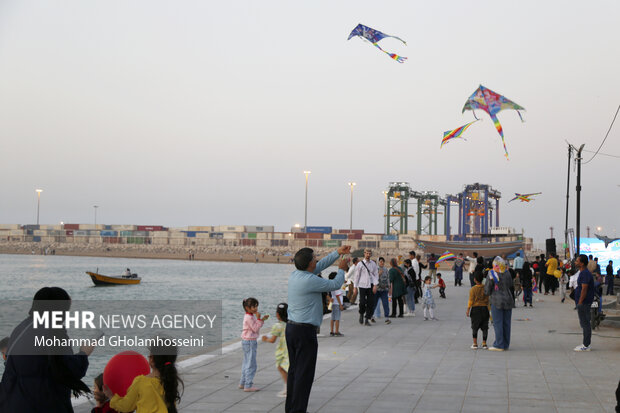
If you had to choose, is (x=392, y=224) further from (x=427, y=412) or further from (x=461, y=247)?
(x=427, y=412)

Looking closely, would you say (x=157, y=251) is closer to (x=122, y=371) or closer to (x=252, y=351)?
(x=252, y=351)

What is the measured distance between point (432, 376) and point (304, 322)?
12.0ft

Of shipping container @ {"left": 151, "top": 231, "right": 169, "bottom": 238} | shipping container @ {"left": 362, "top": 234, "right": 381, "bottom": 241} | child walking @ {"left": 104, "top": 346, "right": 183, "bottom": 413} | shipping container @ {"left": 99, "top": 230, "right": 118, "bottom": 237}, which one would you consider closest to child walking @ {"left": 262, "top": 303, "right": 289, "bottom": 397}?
child walking @ {"left": 104, "top": 346, "right": 183, "bottom": 413}

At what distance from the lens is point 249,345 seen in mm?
8703

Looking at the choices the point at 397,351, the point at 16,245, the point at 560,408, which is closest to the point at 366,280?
the point at 397,351

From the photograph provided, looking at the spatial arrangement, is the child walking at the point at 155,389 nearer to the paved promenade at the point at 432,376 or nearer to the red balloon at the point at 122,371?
the red balloon at the point at 122,371

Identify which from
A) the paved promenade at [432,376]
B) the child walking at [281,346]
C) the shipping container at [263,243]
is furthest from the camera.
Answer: the shipping container at [263,243]

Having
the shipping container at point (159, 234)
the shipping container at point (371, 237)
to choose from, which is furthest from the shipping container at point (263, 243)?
the shipping container at point (371, 237)

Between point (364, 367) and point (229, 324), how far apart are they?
1715cm

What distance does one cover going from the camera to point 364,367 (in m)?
10.4

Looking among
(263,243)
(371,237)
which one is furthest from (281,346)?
(263,243)

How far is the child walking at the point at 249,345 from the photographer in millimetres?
8547

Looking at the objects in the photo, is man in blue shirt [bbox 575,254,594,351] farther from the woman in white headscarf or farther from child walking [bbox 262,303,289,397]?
child walking [bbox 262,303,289,397]

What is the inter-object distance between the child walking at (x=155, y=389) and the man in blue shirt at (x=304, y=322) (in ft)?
7.94
